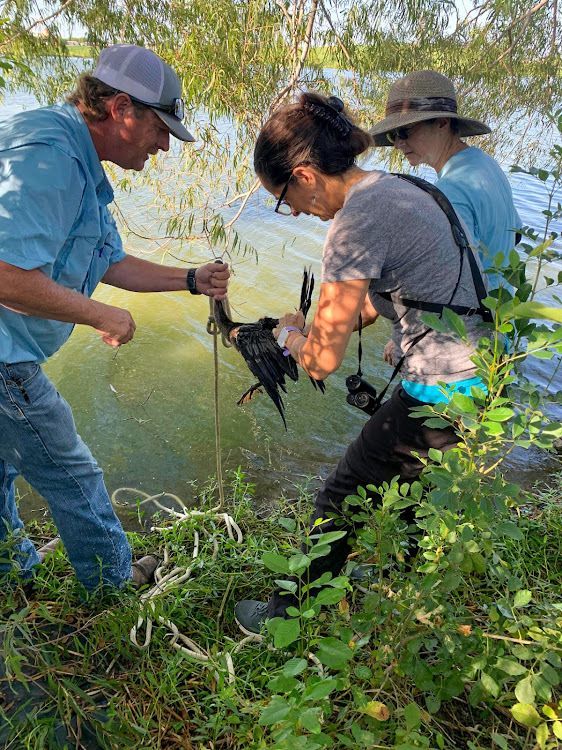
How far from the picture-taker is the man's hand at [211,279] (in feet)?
7.73

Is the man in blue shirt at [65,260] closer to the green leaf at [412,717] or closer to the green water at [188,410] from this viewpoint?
the green water at [188,410]

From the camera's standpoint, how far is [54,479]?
1944mm

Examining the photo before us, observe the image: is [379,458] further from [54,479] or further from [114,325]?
[54,479]

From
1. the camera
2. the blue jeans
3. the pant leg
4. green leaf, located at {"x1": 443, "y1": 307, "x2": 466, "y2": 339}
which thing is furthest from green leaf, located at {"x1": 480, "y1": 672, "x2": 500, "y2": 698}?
the pant leg

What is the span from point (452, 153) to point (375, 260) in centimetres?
118

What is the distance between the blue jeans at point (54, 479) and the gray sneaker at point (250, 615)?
1.52ft

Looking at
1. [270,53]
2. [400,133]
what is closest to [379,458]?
[400,133]

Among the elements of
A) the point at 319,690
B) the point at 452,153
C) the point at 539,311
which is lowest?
the point at 319,690

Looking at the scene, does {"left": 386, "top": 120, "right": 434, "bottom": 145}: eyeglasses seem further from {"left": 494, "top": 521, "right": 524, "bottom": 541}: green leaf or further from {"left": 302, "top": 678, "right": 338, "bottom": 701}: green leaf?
{"left": 302, "top": 678, "right": 338, "bottom": 701}: green leaf

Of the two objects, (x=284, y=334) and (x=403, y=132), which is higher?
(x=403, y=132)

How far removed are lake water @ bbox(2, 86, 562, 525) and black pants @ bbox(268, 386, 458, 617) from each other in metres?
0.83

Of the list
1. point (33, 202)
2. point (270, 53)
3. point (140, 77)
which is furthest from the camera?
point (270, 53)

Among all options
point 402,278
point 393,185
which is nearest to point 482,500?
point 402,278

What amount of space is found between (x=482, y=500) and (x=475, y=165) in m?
1.54
